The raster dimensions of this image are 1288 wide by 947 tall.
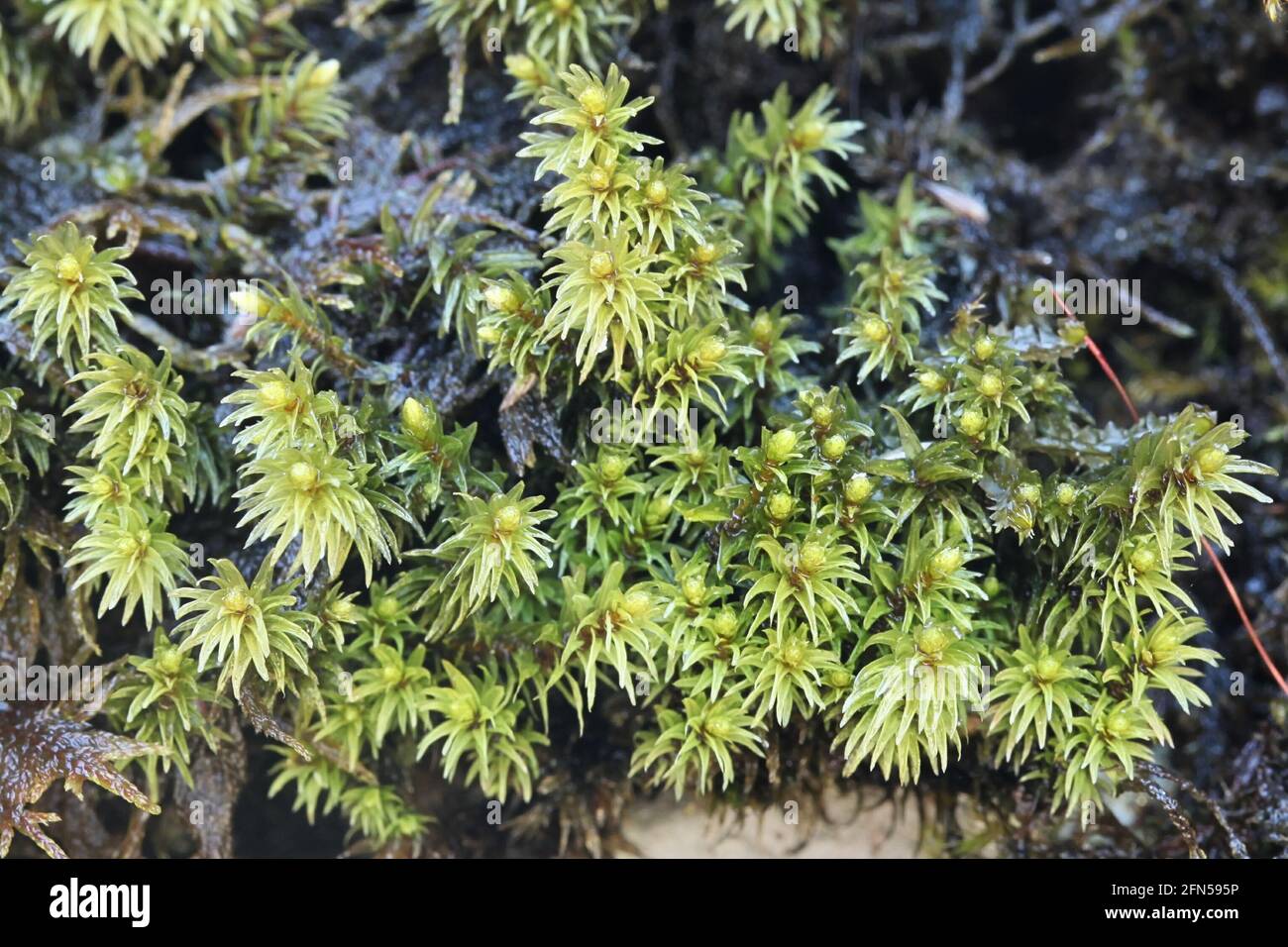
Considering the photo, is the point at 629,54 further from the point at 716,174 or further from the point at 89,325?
the point at 89,325

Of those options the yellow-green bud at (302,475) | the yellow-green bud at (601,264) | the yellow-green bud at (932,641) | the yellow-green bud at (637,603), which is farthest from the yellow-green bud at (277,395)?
the yellow-green bud at (932,641)

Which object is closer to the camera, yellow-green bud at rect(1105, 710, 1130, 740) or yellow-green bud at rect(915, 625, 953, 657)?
yellow-green bud at rect(915, 625, 953, 657)

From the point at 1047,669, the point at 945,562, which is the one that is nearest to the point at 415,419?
the point at 945,562

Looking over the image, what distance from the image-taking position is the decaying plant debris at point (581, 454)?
169 centimetres

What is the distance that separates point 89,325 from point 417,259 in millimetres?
564

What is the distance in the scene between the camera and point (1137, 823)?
2.05 m

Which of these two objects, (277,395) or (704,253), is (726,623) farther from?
(277,395)

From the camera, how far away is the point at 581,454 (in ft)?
6.11

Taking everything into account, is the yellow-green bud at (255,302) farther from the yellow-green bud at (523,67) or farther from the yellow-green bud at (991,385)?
the yellow-green bud at (991,385)

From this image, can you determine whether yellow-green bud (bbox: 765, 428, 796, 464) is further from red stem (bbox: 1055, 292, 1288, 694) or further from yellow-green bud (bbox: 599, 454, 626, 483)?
red stem (bbox: 1055, 292, 1288, 694)

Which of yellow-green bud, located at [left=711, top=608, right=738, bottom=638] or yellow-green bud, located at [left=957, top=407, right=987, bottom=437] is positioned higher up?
yellow-green bud, located at [left=957, top=407, right=987, bottom=437]

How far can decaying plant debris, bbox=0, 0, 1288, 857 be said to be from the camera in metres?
1.69

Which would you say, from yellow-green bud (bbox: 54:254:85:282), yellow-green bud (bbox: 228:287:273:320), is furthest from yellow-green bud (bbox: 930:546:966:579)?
yellow-green bud (bbox: 54:254:85:282)

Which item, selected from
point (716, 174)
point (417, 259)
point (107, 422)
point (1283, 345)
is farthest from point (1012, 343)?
point (107, 422)
